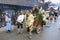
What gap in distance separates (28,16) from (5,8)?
10.6 meters

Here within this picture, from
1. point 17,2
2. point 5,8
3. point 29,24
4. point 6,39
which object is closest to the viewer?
point 6,39

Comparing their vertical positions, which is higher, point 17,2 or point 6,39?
point 17,2

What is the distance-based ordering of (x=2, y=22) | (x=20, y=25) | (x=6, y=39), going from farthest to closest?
(x=2, y=22) → (x=20, y=25) → (x=6, y=39)

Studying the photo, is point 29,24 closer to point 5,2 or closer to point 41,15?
point 41,15

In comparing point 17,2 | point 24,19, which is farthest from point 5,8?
point 24,19

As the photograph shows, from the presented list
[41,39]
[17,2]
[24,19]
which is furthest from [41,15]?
[17,2]

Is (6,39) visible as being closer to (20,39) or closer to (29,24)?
(20,39)

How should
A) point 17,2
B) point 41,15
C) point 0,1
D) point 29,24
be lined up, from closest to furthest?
point 29,24, point 41,15, point 0,1, point 17,2

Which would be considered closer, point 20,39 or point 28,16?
point 20,39

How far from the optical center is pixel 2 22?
19141mm

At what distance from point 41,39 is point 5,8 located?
12.6m

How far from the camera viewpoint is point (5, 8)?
74.7 ft

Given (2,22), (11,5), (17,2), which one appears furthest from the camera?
(17,2)

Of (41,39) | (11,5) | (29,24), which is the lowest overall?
(41,39)
